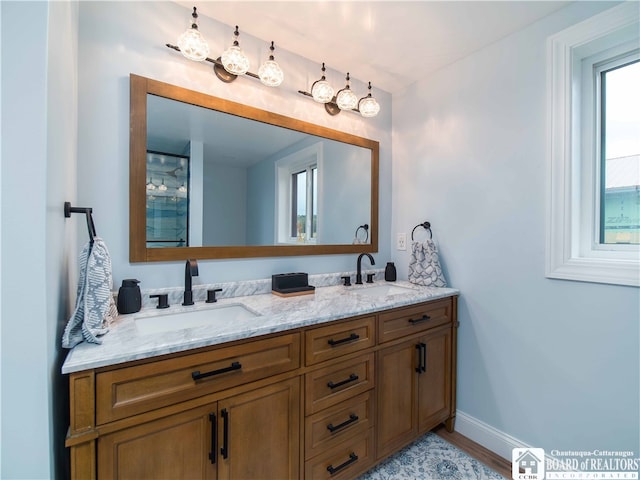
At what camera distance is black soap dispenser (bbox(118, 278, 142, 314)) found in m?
1.22

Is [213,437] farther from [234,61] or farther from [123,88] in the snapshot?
[234,61]

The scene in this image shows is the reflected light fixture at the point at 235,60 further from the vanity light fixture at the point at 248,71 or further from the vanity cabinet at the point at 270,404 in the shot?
the vanity cabinet at the point at 270,404

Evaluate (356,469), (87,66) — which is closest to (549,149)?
(356,469)

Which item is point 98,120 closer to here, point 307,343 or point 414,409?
point 307,343

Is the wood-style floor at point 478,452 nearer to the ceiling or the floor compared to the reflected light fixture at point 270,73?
nearer to the floor

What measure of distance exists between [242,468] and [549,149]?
197cm

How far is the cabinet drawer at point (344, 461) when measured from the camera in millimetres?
1227

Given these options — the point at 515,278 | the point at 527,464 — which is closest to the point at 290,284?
the point at 515,278

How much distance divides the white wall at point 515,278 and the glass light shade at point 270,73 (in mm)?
1088

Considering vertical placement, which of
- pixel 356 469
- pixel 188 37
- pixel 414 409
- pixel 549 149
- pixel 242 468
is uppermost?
pixel 188 37

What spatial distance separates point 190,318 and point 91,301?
436 mm

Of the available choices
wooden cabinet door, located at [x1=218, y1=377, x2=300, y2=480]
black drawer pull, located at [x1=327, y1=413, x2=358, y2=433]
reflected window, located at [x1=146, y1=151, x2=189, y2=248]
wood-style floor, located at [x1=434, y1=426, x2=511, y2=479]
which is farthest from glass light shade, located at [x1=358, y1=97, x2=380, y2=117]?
wood-style floor, located at [x1=434, y1=426, x2=511, y2=479]

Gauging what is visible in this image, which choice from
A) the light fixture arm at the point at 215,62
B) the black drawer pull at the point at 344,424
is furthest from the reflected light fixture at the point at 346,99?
the black drawer pull at the point at 344,424

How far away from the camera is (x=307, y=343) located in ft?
3.92
